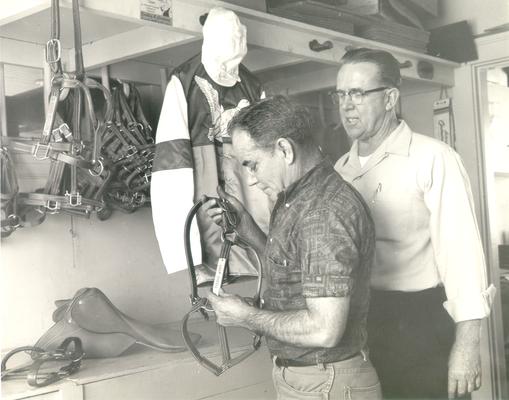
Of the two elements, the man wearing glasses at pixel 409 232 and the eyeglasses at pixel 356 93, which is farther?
the eyeglasses at pixel 356 93

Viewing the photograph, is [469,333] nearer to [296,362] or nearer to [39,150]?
[296,362]

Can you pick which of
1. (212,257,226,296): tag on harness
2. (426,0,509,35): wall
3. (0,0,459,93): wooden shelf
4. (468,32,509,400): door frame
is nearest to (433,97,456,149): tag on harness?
(468,32,509,400): door frame

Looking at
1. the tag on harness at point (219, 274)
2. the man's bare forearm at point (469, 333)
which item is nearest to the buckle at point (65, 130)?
→ the tag on harness at point (219, 274)

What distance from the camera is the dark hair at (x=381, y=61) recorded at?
1.51 meters

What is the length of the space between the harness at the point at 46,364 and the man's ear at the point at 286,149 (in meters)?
0.56

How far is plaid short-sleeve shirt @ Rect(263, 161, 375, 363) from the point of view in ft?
3.28

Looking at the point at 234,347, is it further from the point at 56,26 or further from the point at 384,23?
the point at 384,23

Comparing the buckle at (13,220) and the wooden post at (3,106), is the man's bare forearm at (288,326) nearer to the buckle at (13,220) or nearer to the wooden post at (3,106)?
the buckle at (13,220)

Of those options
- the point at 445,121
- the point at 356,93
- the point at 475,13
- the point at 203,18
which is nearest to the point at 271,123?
the point at 203,18

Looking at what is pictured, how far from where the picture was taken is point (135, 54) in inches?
54.7

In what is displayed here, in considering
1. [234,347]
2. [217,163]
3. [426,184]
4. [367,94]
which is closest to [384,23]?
[367,94]

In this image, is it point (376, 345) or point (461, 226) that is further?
point (376, 345)

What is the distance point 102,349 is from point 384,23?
125 centimetres

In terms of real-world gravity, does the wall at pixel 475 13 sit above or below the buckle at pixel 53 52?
above
